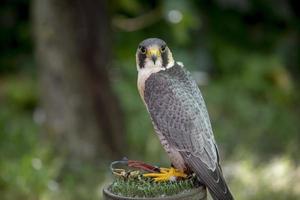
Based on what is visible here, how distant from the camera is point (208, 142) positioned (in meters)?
3.08

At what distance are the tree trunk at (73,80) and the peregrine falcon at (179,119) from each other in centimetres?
353

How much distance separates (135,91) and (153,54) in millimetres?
6432

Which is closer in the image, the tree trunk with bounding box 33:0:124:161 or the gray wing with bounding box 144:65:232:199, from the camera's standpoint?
the gray wing with bounding box 144:65:232:199

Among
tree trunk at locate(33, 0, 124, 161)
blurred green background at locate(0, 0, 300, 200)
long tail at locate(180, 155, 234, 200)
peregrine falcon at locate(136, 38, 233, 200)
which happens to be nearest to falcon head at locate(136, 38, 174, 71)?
peregrine falcon at locate(136, 38, 233, 200)

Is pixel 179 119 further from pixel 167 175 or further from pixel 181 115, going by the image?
pixel 167 175

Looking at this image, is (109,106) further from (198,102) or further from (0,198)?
(198,102)

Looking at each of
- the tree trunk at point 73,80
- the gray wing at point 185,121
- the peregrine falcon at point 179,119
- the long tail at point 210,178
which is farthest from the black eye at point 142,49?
the tree trunk at point 73,80

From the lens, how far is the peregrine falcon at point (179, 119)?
303 centimetres

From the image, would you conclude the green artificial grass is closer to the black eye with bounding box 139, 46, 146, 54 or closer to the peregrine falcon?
the peregrine falcon

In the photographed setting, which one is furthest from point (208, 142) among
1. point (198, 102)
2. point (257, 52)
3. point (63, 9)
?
point (257, 52)

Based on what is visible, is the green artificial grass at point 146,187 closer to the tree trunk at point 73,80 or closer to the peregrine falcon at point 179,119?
the peregrine falcon at point 179,119

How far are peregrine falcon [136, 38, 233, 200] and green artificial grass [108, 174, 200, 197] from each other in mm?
112

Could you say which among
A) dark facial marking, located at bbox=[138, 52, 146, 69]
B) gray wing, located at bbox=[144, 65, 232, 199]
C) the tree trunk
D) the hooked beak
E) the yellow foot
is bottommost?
the yellow foot

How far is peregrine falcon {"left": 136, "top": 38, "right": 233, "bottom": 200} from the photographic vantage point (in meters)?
3.03
